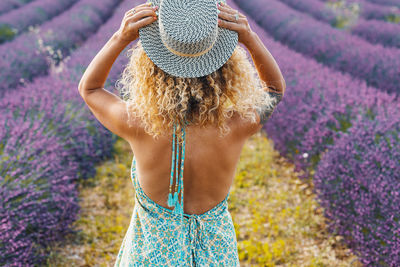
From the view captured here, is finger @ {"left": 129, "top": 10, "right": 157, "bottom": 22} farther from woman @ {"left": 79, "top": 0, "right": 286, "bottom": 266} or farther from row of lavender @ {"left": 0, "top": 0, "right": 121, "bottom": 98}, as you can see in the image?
row of lavender @ {"left": 0, "top": 0, "right": 121, "bottom": 98}

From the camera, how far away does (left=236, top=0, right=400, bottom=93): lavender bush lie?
5305mm

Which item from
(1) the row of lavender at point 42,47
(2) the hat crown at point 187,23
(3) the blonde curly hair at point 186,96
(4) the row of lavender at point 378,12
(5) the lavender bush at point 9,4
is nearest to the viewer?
(2) the hat crown at point 187,23

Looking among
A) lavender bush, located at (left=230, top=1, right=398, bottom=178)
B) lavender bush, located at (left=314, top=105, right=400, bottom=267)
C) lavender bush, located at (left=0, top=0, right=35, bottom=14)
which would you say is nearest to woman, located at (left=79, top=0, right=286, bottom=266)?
lavender bush, located at (left=314, top=105, right=400, bottom=267)

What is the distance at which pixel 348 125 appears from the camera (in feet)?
11.1

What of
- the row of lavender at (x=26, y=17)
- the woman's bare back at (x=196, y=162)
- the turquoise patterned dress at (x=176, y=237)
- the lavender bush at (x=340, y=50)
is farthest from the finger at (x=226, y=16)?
the row of lavender at (x=26, y=17)

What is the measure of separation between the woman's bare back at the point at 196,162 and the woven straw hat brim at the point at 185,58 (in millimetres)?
214

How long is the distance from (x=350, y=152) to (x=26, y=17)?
10.0 metres

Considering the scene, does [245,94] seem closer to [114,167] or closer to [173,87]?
[173,87]

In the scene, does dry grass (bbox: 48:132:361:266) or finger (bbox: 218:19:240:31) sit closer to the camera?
finger (bbox: 218:19:240:31)

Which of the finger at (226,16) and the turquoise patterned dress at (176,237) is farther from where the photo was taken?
the turquoise patterned dress at (176,237)

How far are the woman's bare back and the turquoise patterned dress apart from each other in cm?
4

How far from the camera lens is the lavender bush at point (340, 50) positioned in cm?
530

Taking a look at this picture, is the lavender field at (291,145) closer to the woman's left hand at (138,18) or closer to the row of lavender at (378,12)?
the woman's left hand at (138,18)

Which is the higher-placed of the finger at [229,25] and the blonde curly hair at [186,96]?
the finger at [229,25]
